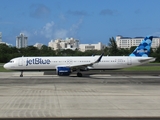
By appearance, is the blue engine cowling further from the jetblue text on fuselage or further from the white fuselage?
the jetblue text on fuselage

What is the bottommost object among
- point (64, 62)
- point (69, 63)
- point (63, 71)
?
point (63, 71)

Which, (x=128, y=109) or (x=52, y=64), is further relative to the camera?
(x=52, y=64)

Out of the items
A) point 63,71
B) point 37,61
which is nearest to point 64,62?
point 63,71

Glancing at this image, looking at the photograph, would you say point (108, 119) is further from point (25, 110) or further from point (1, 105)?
point (1, 105)

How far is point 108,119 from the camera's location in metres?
12.3

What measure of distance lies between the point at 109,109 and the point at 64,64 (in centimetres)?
3105

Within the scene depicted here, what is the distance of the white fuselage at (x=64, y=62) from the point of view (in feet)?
146

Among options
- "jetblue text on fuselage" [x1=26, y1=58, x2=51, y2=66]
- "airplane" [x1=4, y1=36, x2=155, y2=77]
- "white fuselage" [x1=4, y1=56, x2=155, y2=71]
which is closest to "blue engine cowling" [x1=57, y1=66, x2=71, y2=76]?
"airplane" [x1=4, y1=36, x2=155, y2=77]

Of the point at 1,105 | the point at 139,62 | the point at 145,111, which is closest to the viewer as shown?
the point at 145,111

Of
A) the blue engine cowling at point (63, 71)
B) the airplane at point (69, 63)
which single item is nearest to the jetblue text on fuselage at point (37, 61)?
the airplane at point (69, 63)

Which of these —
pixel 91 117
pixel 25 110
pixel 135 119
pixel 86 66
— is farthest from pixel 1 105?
pixel 86 66

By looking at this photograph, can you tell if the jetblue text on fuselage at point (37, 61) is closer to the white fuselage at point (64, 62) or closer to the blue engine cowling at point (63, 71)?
the white fuselage at point (64, 62)

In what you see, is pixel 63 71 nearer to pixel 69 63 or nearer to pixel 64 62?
pixel 64 62

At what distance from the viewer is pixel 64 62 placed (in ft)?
150
